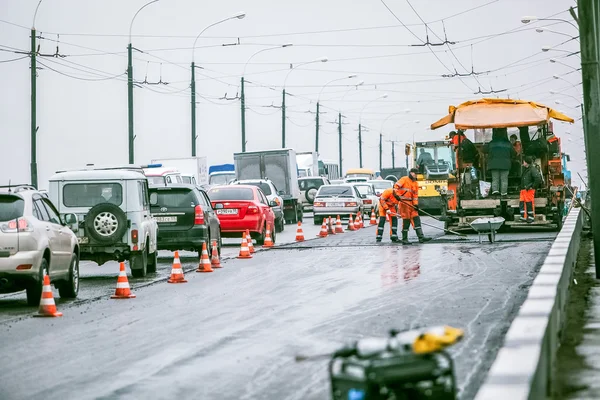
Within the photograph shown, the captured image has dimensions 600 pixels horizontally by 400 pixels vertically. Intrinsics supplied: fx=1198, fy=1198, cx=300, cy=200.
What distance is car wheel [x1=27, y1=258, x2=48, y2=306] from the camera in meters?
14.5

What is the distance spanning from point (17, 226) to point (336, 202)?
102 ft

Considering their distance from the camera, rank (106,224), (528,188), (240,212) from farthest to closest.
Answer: (240,212), (528,188), (106,224)

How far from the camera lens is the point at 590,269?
18.9 m

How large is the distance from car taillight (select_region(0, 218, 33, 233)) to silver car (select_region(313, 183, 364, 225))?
1202 inches

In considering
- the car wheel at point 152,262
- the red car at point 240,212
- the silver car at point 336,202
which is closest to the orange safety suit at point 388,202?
the red car at point 240,212

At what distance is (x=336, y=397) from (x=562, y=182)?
84.0 feet

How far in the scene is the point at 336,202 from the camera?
45031 millimetres

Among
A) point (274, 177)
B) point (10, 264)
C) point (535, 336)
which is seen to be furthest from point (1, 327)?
point (274, 177)

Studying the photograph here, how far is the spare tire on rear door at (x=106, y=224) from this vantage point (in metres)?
18.7

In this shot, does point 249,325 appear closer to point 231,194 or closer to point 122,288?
point 122,288

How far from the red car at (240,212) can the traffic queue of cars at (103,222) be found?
2 cm

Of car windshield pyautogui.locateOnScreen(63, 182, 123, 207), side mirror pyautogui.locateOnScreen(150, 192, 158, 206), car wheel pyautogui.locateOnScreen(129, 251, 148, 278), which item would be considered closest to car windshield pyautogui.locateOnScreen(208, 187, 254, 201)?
side mirror pyautogui.locateOnScreen(150, 192, 158, 206)

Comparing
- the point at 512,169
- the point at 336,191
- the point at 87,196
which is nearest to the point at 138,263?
the point at 87,196

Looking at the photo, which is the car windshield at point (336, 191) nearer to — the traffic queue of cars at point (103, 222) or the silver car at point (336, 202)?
the silver car at point (336, 202)
